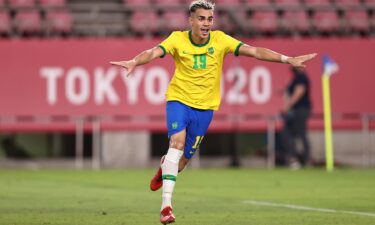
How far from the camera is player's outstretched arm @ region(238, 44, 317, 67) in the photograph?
34.1ft

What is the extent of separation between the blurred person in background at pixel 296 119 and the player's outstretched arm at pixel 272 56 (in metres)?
12.3

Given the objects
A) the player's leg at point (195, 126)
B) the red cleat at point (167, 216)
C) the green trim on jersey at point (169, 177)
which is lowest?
the red cleat at point (167, 216)

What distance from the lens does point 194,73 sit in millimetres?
10688

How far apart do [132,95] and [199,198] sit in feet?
37.0

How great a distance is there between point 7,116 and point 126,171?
3.67 metres

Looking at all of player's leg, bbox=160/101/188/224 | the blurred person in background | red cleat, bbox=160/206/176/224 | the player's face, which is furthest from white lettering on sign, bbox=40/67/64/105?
red cleat, bbox=160/206/176/224

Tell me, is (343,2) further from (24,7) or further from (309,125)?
(24,7)

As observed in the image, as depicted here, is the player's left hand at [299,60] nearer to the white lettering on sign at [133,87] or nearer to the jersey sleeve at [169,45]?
the jersey sleeve at [169,45]

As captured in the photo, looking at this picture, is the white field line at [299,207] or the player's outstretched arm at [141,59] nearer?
the player's outstretched arm at [141,59]

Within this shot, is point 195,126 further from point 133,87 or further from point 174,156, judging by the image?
point 133,87

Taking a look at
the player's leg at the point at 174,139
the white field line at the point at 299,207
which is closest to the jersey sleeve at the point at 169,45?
the player's leg at the point at 174,139

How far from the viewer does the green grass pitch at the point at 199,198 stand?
10977 mm

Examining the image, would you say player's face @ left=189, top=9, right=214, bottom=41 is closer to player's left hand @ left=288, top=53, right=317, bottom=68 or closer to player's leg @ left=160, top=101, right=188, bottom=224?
player's leg @ left=160, top=101, right=188, bottom=224

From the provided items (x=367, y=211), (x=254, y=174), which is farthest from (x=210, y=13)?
(x=254, y=174)
